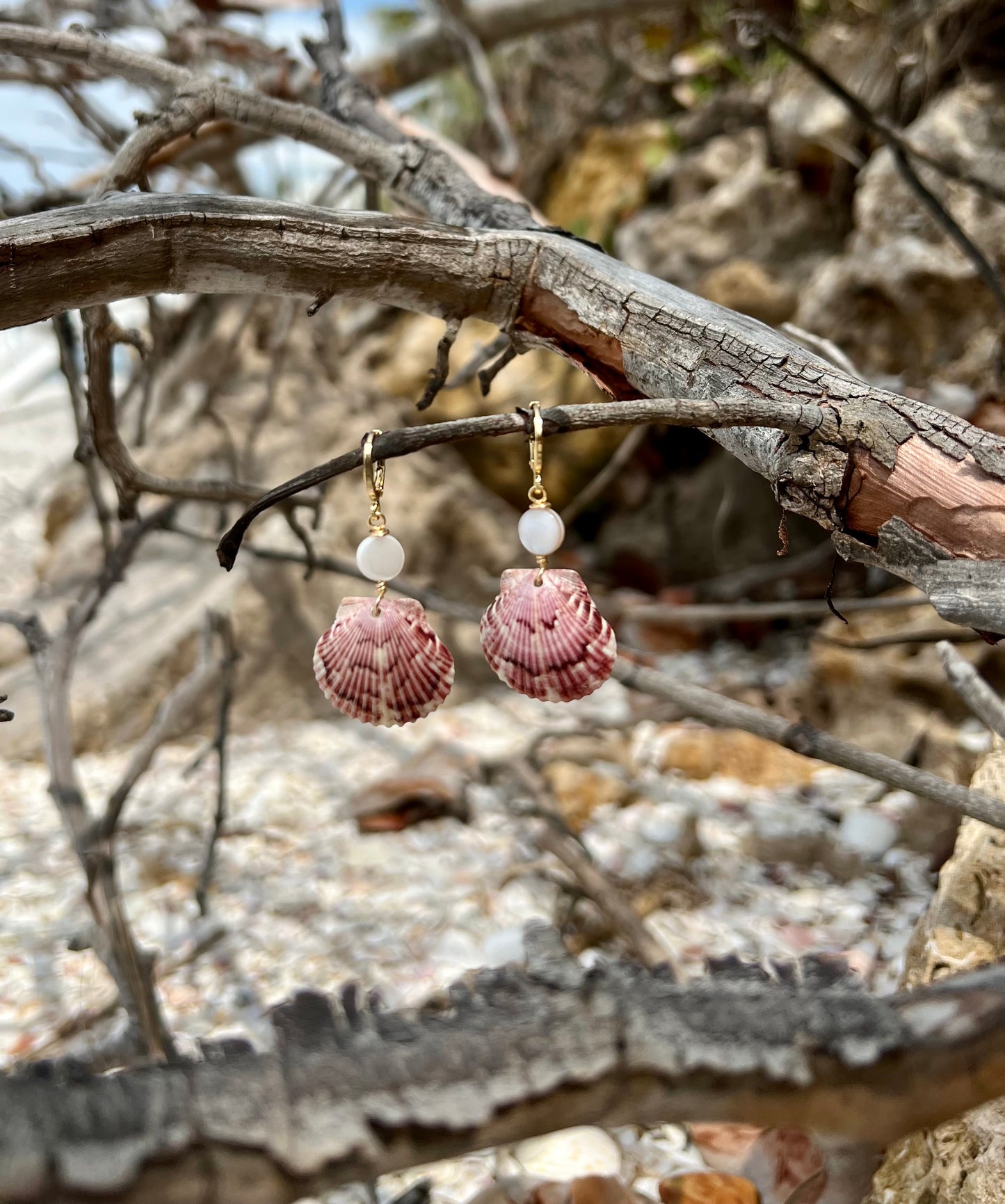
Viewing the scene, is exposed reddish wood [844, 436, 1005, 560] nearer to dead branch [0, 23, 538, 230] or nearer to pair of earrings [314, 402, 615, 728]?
pair of earrings [314, 402, 615, 728]

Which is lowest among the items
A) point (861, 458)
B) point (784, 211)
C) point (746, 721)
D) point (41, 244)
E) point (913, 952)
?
point (913, 952)

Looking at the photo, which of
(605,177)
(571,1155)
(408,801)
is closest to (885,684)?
(408,801)

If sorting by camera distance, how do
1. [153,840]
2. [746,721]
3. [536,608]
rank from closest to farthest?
[536,608], [746,721], [153,840]

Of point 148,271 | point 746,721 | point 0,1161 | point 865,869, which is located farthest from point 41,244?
point 865,869

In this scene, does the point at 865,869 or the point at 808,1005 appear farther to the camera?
the point at 865,869

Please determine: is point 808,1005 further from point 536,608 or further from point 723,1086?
point 536,608

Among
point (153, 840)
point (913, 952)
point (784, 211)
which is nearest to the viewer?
point (913, 952)
